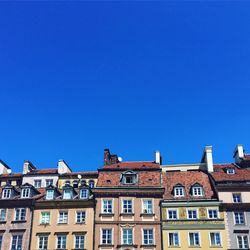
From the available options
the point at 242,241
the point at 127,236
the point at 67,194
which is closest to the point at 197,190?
the point at 242,241

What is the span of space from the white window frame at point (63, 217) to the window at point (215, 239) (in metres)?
16.6

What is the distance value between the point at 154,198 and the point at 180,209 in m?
3.28

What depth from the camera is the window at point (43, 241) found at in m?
48.0

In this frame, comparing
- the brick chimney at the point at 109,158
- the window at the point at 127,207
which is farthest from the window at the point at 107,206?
the brick chimney at the point at 109,158

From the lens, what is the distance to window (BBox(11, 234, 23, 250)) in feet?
158

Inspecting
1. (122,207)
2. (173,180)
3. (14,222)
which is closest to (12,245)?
(14,222)

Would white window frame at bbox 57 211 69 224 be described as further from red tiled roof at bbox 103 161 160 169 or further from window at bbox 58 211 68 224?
red tiled roof at bbox 103 161 160 169

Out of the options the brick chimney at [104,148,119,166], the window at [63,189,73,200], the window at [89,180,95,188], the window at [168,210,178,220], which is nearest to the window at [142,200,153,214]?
the window at [168,210,178,220]

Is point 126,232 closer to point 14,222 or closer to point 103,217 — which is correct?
point 103,217

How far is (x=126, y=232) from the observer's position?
48.1 m

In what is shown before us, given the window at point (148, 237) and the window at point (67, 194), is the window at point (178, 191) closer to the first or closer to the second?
the window at point (148, 237)

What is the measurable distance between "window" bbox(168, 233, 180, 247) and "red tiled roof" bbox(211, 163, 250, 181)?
8625mm

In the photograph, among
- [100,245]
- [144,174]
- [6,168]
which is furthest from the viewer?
[6,168]

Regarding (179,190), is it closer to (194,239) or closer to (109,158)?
(194,239)
